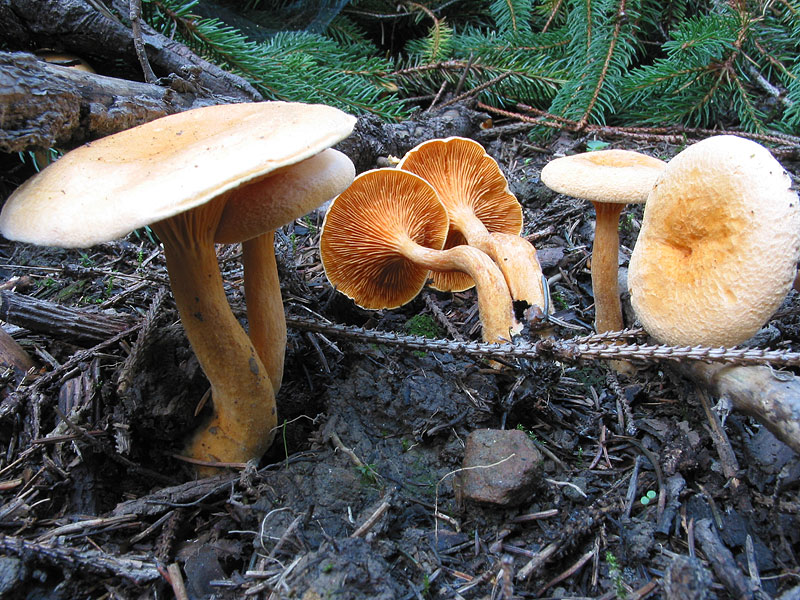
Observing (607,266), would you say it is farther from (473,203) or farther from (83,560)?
(83,560)

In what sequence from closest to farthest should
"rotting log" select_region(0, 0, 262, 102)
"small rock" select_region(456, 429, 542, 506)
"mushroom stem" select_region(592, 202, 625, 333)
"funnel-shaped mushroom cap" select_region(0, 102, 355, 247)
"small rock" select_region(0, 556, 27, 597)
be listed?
"funnel-shaped mushroom cap" select_region(0, 102, 355, 247) < "small rock" select_region(0, 556, 27, 597) < "small rock" select_region(456, 429, 542, 506) < "mushroom stem" select_region(592, 202, 625, 333) < "rotting log" select_region(0, 0, 262, 102)

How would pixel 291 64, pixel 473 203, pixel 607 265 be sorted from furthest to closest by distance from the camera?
pixel 291 64
pixel 473 203
pixel 607 265

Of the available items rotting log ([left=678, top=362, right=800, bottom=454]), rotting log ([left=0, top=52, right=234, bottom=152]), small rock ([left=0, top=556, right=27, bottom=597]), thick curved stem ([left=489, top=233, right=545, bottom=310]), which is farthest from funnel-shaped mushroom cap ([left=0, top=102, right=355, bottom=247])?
rotting log ([left=678, top=362, right=800, bottom=454])

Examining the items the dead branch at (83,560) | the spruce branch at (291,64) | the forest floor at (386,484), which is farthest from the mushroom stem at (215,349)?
the spruce branch at (291,64)

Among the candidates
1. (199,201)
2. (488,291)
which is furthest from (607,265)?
(199,201)

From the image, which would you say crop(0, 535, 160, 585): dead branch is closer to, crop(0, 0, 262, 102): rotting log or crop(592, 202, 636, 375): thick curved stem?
crop(592, 202, 636, 375): thick curved stem
